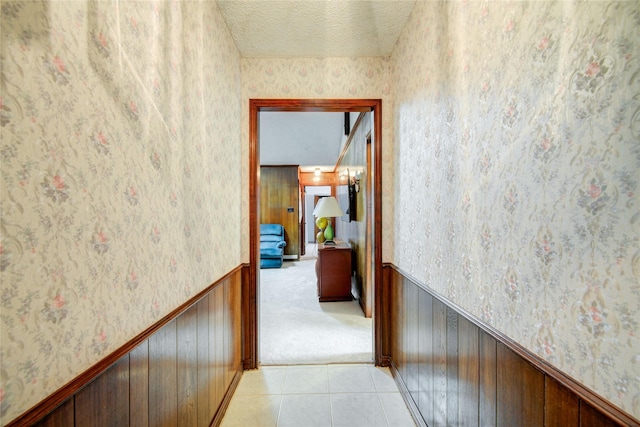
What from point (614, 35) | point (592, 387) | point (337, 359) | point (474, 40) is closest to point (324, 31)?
point (474, 40)

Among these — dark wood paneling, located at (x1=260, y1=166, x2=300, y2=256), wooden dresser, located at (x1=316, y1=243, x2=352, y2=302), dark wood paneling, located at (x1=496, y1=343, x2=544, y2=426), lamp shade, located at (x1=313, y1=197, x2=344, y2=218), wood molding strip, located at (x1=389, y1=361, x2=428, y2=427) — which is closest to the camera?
dark wood paneling, located at (x1=496, y1=343, x2=544, y2=426)

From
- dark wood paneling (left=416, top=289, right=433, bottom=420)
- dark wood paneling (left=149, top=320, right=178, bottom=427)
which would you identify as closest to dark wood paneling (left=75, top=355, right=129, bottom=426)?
dark wood paneling (left=149, top=320, right=178, bottom=427)

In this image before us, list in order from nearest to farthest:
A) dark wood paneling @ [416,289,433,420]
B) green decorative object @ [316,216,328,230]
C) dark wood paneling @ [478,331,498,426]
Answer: dark wood paneling @ [478,331,498,426], dark wood paneling @ [416,289,433,420], green decorative object @ [316,216,328,230]

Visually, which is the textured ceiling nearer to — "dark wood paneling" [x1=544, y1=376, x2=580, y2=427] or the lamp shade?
"dark wood paneling" [x1=544, y1=376, x2=580, y2=427]

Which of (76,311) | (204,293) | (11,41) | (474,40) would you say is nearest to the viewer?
(11,41)

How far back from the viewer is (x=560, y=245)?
717 mm

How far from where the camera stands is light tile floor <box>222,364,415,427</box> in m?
1.72

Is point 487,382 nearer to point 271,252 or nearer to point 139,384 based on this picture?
point 139,384

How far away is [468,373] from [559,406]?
0.45 meters

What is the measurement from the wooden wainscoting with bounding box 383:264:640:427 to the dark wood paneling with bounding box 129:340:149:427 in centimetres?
121

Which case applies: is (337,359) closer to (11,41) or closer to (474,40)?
(474,40)

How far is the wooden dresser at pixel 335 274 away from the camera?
393 centimetres

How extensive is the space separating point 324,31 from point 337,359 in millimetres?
2606

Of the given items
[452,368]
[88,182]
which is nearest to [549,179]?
[452,368]
